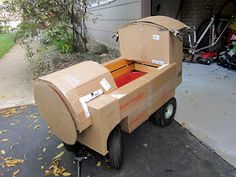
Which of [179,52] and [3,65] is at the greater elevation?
[179,52]

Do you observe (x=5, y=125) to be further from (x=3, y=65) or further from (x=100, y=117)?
(x=3, y=65)

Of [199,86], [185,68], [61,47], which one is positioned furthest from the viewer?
[61,47]

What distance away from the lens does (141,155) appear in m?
2.39

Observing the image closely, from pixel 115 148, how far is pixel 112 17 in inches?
216

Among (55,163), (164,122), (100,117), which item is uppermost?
(100,117)

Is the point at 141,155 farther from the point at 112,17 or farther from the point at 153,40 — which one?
the point at 112,17

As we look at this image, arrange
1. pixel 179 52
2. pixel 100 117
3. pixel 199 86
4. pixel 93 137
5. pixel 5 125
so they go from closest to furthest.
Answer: pixel 100 117
pixel 93 137
pixel 179 52
pixel 5 125
pixel 199 86

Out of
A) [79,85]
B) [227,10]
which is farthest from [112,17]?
[79,85]

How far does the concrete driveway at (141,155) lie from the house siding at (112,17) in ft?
9.86

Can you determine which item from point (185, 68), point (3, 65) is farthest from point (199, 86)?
point (3, 65)

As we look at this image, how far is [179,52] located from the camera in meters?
2.73

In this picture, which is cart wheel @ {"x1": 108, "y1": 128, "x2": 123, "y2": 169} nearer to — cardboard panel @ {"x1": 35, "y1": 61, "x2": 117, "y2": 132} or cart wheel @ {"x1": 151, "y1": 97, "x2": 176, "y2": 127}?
cardboard panel @ {"x1": 35, "y1": 61, "x2": 117, "y2": 132}

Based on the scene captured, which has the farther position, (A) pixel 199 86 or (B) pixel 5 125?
(A) pixel 199 86

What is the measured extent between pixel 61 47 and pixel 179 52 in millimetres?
3949
